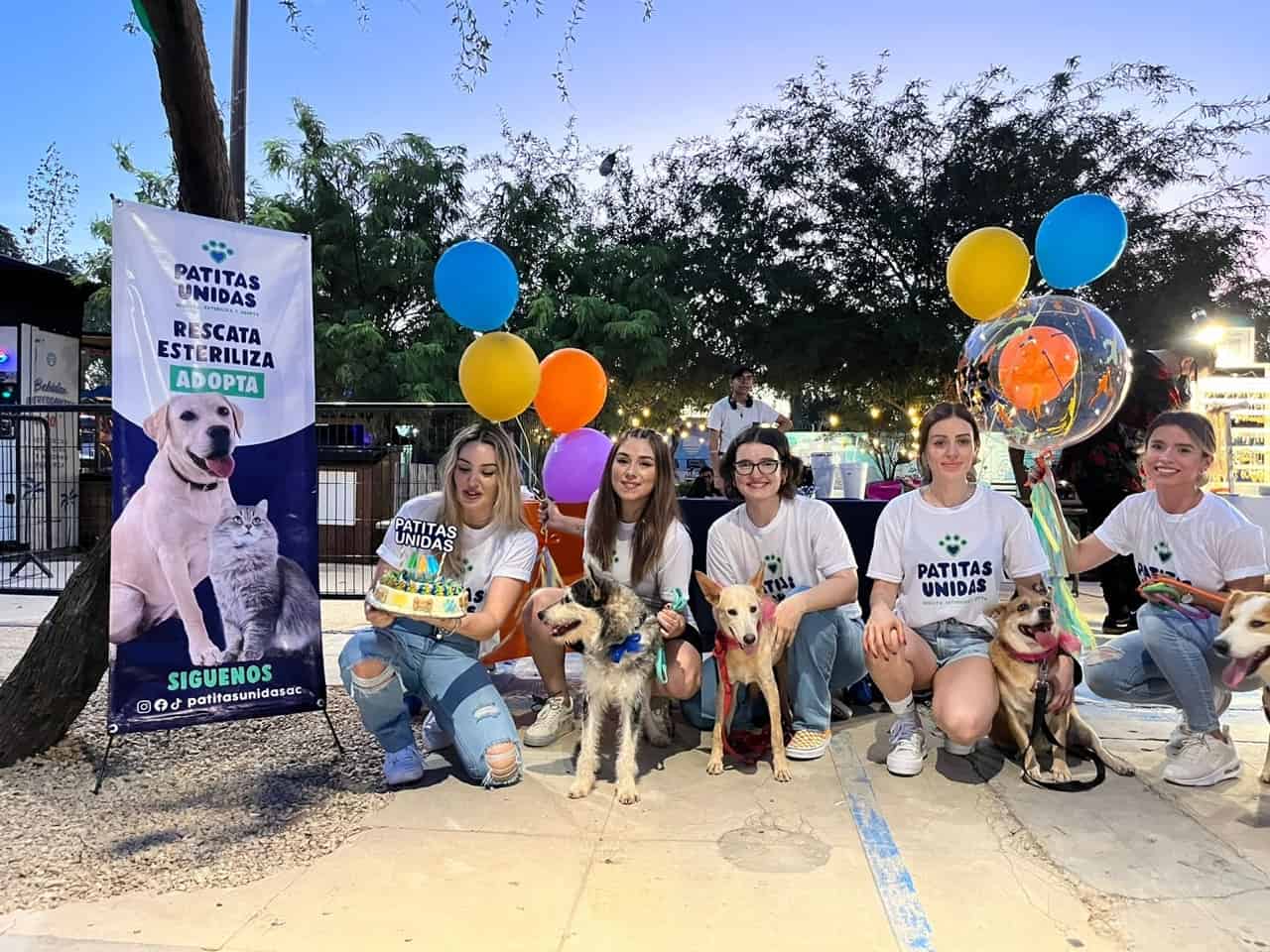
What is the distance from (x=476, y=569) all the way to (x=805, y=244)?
12843mm

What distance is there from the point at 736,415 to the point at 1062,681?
577 centimetres

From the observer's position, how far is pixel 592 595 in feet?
10.9

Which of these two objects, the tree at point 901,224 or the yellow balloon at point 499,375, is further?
the tree at point 901,224

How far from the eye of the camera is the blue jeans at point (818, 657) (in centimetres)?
376

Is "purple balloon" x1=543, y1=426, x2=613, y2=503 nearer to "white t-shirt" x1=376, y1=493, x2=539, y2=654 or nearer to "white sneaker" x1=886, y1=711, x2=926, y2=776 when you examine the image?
"white t-shirt" x1=376, y1=493, x2=539, y2=654

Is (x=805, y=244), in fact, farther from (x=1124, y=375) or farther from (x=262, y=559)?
(x=262, y=559)

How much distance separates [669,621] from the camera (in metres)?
3.50

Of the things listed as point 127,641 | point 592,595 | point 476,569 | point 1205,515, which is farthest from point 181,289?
point 1205,515

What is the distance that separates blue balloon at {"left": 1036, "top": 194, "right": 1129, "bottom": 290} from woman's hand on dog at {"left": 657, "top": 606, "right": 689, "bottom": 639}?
295cm

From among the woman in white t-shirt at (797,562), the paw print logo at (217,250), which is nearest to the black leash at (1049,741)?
the woman in white t-shirt at (797,562)

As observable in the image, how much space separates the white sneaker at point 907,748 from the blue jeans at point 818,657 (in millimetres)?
318

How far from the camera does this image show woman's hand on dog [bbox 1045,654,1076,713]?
133 inches

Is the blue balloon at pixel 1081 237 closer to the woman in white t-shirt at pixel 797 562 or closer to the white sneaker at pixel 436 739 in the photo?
the woman in white t-shirt at pixel 797 562

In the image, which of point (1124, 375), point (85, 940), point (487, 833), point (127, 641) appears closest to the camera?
point (85, 940)
